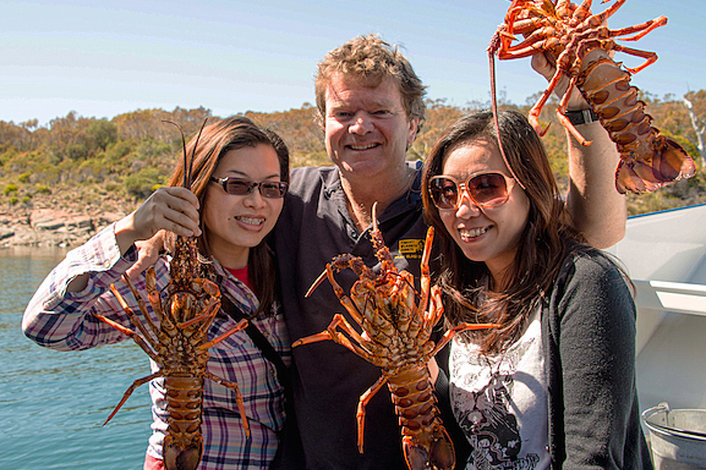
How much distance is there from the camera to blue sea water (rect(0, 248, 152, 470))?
7070 millimetres

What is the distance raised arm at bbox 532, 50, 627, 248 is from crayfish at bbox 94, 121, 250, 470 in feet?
5.83

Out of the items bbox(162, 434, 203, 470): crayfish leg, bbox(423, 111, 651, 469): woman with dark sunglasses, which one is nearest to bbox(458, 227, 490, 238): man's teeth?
bbox(423, 111, 651, 469): woman with dark sunglasses

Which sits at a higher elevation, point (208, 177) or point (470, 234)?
point (208, 177)

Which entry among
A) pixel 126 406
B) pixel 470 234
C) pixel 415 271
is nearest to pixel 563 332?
pixel 470 234

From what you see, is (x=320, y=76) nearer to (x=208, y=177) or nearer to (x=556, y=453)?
(x=208, y=177)

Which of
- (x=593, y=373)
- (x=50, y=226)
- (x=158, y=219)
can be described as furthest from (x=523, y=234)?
(x=50, y=226)

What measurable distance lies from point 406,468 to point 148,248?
1.93 meters

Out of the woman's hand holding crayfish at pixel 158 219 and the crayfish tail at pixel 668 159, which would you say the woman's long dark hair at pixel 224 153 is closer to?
the woman's hand holding crayfish at pixel 158 219

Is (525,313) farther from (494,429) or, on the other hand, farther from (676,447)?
(676,447)

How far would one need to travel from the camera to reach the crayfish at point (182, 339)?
2.57m

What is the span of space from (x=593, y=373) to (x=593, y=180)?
910 mm

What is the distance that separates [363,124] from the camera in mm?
3223

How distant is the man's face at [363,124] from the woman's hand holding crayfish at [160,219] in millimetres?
1170

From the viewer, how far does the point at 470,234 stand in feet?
8.05
